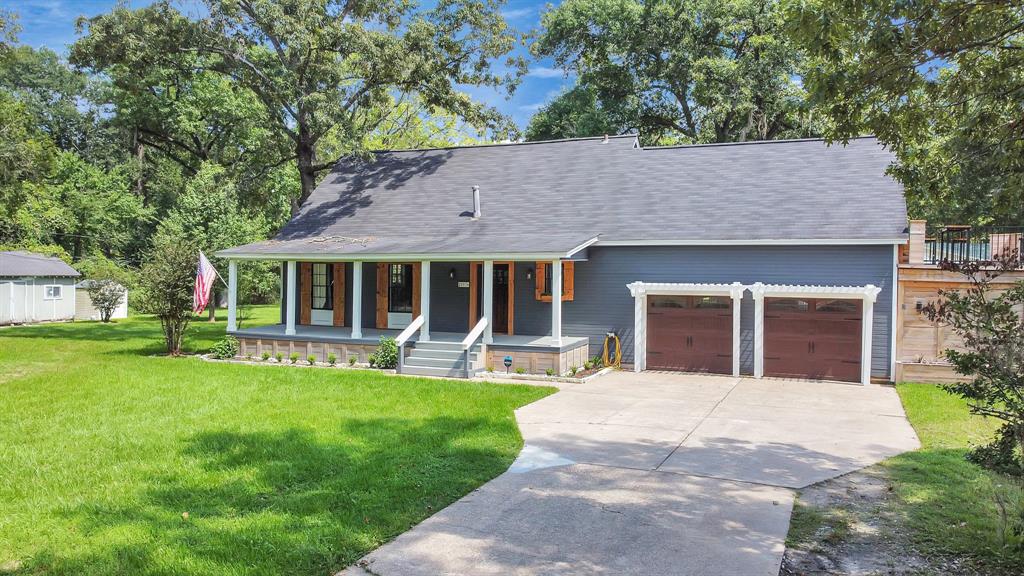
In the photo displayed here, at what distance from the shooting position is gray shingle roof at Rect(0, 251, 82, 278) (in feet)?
88.1

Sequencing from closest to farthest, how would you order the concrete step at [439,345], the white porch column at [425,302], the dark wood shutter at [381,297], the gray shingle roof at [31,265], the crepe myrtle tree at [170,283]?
the concrete step at [439,345] → the white porch column at [425,302] → the crepe myrtle tree at [170,283] → the dark wood shutter at [381,297] → the gray shingle roof at [31,265]

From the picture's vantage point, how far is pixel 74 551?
4.88 meters

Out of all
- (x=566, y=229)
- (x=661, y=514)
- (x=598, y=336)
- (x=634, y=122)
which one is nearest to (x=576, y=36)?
(x=634, y=122)

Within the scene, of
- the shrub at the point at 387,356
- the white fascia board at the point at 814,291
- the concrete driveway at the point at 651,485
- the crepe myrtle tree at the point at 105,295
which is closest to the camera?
the concrete driveway at the point at 651,485

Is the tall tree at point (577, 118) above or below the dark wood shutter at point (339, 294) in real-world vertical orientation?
above

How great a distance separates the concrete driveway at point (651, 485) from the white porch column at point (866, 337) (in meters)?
2.01

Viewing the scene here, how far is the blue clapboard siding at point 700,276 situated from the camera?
13.9 meters

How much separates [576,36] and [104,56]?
19.7m

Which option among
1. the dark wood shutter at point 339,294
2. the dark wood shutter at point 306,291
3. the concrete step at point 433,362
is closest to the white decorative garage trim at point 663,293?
the concrete step at point 433,362

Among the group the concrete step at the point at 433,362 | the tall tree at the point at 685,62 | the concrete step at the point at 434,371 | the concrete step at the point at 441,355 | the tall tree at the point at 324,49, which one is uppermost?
the tall tree at the point at 685,62

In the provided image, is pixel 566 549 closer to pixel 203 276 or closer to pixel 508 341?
pixel 508 341

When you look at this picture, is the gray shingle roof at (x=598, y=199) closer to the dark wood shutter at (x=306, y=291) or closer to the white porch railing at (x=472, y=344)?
the dark wood shutter at (x=306, y=291)

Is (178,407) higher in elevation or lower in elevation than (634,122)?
lower

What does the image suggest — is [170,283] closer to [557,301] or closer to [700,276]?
[557,301]
